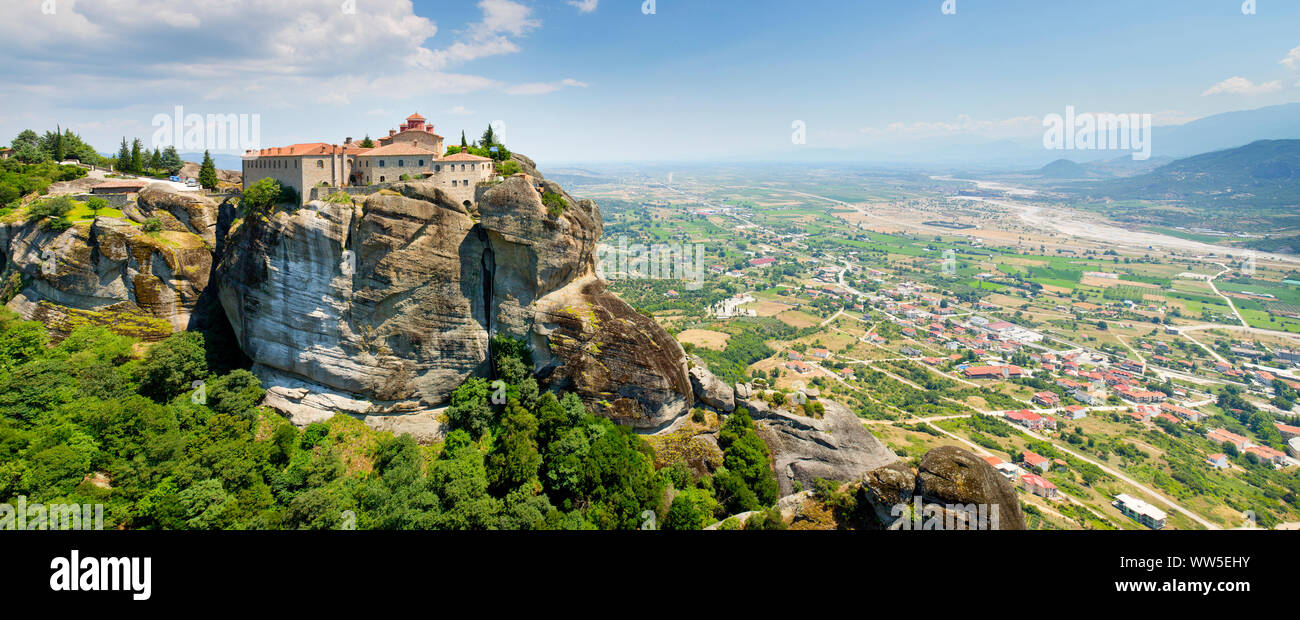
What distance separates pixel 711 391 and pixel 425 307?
Result: 16.6m

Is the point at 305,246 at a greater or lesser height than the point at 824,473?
greater

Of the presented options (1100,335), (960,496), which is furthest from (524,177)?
(1100,335)

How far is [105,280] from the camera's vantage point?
1168 inches

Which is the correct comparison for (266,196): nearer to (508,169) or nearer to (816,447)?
(508,169)

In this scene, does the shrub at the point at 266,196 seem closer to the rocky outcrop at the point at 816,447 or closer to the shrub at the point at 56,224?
the shrub at the point at 56,224

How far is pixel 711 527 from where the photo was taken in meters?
22.8

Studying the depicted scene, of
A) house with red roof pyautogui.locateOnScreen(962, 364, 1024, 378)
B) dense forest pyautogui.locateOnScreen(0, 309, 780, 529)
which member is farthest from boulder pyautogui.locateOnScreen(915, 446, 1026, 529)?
house with red roof pyautogui.locateOnScreen(962, 364, 1024, 378)

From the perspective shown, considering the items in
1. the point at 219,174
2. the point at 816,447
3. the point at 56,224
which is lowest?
the point at 816,447

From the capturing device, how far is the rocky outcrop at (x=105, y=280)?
96.5 ft

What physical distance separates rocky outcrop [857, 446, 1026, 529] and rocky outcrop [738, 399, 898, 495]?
763 cm

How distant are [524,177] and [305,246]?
38.7ft

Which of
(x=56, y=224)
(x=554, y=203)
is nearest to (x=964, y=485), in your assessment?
(x=554, y=203)

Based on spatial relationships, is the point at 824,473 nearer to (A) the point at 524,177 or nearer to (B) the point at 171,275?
(A) the point at 524,177
